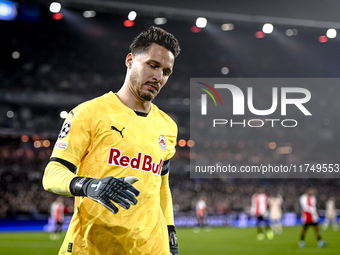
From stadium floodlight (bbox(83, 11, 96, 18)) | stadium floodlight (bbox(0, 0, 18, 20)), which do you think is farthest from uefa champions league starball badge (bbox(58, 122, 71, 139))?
stadium floodlight (bbox(83, 11, 96, 18))

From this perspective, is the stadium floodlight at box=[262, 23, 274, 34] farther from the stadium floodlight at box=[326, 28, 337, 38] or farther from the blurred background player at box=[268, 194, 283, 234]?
the blurred background player at box=[268, 194, 283, 234]

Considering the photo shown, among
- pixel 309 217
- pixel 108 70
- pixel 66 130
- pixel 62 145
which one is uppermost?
pixel 108 70

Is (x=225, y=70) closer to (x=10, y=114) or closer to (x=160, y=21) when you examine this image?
(x=160, y=21)

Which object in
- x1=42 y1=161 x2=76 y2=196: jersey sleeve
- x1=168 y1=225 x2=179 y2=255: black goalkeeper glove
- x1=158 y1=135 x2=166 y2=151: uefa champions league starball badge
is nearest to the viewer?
x1=42 y1=161 x2=76 y2=196: jersey sleeve

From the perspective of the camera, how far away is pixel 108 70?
3084 cm

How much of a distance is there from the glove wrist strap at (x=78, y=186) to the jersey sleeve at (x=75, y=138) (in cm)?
27

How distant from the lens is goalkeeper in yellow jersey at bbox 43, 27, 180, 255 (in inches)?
97.0

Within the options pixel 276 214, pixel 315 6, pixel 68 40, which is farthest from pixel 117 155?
pixel 68 40

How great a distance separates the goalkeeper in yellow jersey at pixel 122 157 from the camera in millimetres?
2465

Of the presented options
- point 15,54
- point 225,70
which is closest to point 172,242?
point 15,54

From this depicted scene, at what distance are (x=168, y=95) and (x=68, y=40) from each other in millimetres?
9478

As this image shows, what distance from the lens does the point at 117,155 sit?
2.61 meters

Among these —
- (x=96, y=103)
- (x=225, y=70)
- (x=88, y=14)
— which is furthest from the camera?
(x=225, y=70)

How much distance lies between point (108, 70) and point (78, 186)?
2946 centimetres
